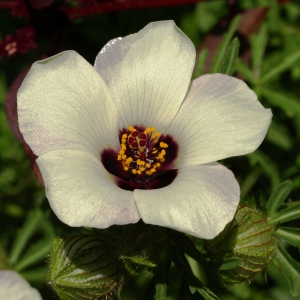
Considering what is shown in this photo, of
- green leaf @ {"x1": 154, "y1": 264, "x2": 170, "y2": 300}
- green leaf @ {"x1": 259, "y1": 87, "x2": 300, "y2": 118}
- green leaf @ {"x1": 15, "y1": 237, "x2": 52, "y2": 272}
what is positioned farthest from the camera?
green leaf @ {"x1": 259, "y1": 87, "x2": 300, "y2": 118}

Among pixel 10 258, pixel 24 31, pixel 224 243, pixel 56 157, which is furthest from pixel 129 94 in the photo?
pixel 10 258

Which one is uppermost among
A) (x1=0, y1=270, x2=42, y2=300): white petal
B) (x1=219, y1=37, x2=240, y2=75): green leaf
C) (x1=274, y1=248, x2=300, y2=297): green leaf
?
(x1=219, y1=37, x2=240, y2=75): green leaf

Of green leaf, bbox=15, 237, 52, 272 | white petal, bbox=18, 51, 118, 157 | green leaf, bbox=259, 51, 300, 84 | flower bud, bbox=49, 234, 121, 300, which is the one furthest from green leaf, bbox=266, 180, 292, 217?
green leaf, bbox=15, 237, 52, 272

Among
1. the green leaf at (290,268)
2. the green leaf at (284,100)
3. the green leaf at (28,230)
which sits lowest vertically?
the green leaf at (28,230)

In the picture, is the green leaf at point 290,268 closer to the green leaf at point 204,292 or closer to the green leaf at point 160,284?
the green leaf at point 204,292

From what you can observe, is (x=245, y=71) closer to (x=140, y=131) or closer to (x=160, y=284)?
(x=140, y=131)

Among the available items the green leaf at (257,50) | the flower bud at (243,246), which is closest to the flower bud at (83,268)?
the flower bud at (243,246)

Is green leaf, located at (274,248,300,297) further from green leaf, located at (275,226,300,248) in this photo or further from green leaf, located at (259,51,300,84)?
green leaf, located at (259,51,300,84)
